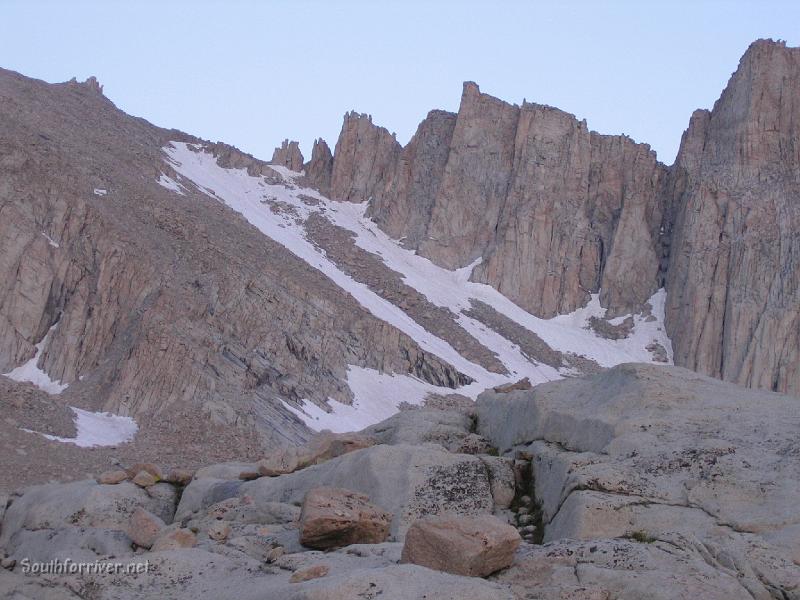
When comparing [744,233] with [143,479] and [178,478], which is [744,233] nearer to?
[178,478]

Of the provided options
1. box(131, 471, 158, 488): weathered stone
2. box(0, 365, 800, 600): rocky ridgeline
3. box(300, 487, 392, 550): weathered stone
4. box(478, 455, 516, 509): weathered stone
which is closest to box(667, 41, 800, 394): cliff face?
box(0, 365, 800, 600): rocky ridgeline

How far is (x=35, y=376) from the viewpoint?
140ft

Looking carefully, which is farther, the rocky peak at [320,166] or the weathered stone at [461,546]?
the rocky peak at [320,166]

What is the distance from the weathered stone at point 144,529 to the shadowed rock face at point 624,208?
211 feet

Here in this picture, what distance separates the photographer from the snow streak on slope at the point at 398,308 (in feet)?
194

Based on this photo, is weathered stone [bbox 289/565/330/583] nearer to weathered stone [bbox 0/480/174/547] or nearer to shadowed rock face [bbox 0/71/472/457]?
weathered stone [bbox 0/480/174/547]

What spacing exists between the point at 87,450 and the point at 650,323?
60167mm

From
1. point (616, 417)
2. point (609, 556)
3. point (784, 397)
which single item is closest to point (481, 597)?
point (609, 556)

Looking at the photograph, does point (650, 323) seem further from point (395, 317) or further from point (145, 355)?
point (145, 355)

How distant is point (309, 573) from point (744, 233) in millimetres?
75347

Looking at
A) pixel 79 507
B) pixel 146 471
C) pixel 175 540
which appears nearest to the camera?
pixel 175 540

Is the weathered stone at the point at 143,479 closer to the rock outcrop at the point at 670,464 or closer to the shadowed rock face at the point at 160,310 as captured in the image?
the rock outcrop at the point at 670,464

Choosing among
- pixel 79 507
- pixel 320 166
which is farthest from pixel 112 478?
pixel 320 166

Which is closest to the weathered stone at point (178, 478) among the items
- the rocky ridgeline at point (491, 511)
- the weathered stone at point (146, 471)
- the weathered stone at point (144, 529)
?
the rocky ridgeline at point (491, 511)
